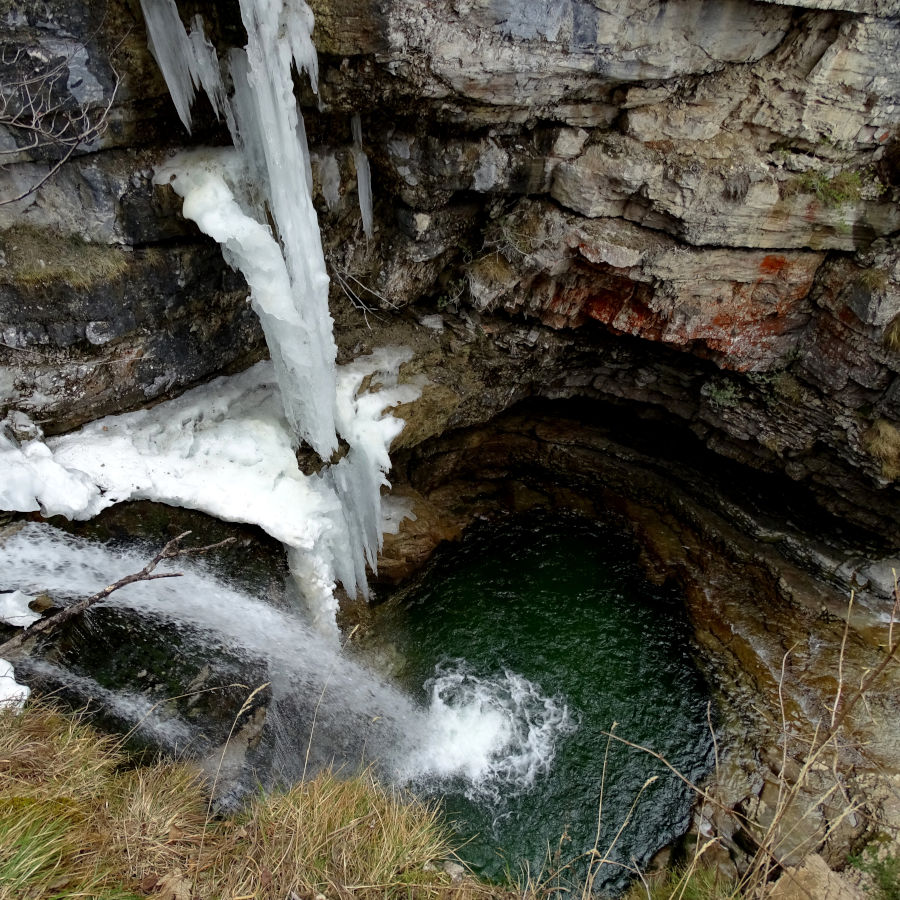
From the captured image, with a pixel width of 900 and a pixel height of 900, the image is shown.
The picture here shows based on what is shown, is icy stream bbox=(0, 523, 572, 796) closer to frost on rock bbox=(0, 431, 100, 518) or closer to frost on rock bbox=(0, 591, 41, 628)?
frost on rock bbox=(0, 591, 41, 628)

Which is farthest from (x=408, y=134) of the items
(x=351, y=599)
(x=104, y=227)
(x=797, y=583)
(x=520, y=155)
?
(x=797, y=583)

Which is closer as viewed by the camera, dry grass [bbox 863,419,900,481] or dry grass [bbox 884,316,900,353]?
dry grass [bbox 884,316,900,353]

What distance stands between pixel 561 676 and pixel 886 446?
4.11 metres

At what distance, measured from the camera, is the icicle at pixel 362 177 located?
19.0ft

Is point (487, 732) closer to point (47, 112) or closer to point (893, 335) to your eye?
point (893, 335)

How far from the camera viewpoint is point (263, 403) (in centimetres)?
623

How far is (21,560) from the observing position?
467cm

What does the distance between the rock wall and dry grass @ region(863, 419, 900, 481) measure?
2 cm

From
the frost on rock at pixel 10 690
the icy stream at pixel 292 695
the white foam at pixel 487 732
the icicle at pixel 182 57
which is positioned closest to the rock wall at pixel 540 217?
the icicle at pixel 182 57

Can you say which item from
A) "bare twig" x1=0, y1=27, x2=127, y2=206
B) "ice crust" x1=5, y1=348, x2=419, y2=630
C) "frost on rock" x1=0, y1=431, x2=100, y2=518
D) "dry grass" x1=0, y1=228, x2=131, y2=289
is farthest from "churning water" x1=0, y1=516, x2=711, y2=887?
"bare twig" x1=0, y1=27, x2=127, y2=206

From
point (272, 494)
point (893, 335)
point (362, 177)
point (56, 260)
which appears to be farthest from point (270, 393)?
point (893, 335)

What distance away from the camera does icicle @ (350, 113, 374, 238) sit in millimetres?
5789

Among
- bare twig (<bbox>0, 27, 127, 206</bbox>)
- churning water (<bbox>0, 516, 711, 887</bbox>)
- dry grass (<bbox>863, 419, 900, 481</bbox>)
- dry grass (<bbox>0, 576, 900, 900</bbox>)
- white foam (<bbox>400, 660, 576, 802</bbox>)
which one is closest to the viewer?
dry grass (<bbox>0, 576, 900, 900</bbox>)

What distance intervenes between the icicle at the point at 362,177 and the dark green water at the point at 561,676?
399 centimetres
